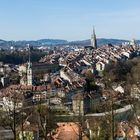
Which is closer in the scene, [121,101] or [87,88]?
[121,101]

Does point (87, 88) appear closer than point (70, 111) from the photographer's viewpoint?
No

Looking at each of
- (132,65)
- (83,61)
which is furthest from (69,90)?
(83,61)

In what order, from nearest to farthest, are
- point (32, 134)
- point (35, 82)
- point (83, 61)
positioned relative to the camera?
point (32, 134)
point (35, 82)
point (83, 61)

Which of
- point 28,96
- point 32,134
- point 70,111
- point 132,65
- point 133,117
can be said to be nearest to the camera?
point 32,134

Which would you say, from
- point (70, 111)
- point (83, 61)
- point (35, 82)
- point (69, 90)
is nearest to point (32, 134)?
point (70, 111)

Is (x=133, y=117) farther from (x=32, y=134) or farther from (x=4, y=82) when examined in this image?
(x=4, y=82)

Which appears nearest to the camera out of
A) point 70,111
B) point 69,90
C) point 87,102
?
point 70,111

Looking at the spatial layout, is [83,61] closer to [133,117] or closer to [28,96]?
[28,96]

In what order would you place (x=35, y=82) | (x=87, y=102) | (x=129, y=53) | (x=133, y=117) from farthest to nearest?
(x=129, y=53)
(x=35, y=82)
(x=87, y=102)
(x=133, y=117)
